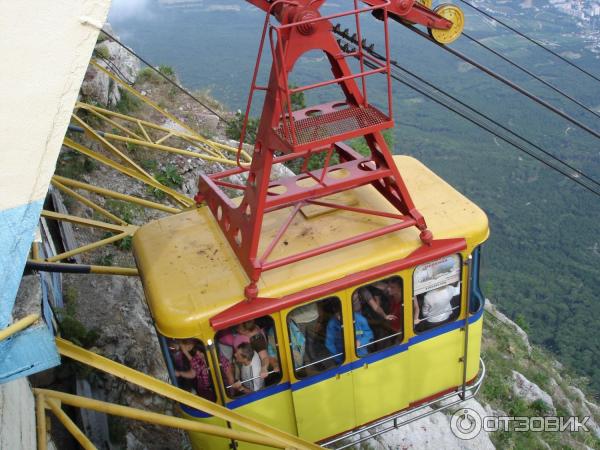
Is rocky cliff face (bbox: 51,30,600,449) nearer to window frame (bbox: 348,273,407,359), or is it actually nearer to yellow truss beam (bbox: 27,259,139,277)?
yellow truss beam (bbox: 27,259,139,277)

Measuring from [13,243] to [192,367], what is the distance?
8.69ft

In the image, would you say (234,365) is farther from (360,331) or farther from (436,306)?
(436,306)

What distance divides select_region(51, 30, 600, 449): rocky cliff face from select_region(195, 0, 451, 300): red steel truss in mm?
3250

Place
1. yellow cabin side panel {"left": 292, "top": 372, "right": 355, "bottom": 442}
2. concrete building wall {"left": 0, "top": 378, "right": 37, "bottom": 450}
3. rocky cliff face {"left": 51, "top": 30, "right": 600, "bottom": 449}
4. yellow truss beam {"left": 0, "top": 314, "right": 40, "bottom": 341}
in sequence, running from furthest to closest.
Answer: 1. rocky cliff face {"left": 51, "top": 30, "right": 600, "bottom": 449}
2. yellow cabin side panel {"left": 292, "top": 372, "right": 355, "bottom": 442}
3. concrete building wall {"left": 0, "top": 378, "right": 37, "bottom": 450}
4. yellow truss beam {"left": 0, "top": 314, "right": 40, "bottom": 341}

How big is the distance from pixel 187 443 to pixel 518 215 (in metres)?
61.4

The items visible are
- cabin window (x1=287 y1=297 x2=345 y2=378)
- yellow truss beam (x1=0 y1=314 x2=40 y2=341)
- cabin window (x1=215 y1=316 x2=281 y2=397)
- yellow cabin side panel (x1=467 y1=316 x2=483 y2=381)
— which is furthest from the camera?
yellow cabin side panel (x1=467 y1=316 x2=483 y2=381)

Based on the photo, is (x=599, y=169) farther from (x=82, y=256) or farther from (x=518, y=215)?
(x=82, y=256)

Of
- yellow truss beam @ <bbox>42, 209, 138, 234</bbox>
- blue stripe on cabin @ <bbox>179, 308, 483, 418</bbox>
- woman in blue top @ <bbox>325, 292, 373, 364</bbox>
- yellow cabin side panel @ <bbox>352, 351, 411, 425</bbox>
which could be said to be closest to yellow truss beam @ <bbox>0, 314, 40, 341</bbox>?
blue stripe on cabin @ <bbox>179, 308, 483, 418</bbox>

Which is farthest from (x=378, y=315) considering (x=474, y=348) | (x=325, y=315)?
(x=474, y=348)

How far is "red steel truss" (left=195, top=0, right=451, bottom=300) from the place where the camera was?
4523mm

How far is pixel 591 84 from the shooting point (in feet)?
330

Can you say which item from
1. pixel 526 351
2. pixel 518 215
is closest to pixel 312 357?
pixel 526 351

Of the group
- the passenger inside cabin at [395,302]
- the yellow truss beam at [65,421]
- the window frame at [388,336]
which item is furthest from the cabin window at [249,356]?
the yellow truss beam at [65,421]

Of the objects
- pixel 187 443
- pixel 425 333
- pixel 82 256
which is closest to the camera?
pixel 425 333
